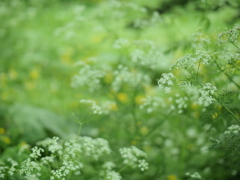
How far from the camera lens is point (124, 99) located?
16.8 ft

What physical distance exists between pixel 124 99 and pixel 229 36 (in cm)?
303

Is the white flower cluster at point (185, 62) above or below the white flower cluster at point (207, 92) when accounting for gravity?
above

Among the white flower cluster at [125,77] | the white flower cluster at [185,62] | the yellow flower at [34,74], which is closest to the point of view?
the white flower cluster at [185,62]

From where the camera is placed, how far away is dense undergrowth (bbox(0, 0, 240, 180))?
2.38 m

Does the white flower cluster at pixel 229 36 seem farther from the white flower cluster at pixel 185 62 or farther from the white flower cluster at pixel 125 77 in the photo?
the white flower cluster at pixel 125 77

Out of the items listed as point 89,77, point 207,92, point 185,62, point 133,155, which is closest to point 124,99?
point 89,77

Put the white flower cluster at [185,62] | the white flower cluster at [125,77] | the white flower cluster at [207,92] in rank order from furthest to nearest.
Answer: the white flower cluster at [125,77], the white flower cluster at [185,62], the white flower cluster at [207,92]

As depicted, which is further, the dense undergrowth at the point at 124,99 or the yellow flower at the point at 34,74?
the yellow flower at the point at 34,74

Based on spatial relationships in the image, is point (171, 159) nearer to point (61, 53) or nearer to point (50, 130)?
point (50, 130)

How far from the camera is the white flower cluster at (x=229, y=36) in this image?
2.22 metres

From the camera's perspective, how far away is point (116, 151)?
322 centimetres

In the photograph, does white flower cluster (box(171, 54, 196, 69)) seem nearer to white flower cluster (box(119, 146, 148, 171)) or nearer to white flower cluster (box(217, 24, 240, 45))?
white flower cluster (box(217, 24, 240, 45))

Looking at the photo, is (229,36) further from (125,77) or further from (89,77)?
(89,77)

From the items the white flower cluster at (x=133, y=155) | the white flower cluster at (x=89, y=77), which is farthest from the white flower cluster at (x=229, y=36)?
the white flower cluster at (x=89, y=77)
